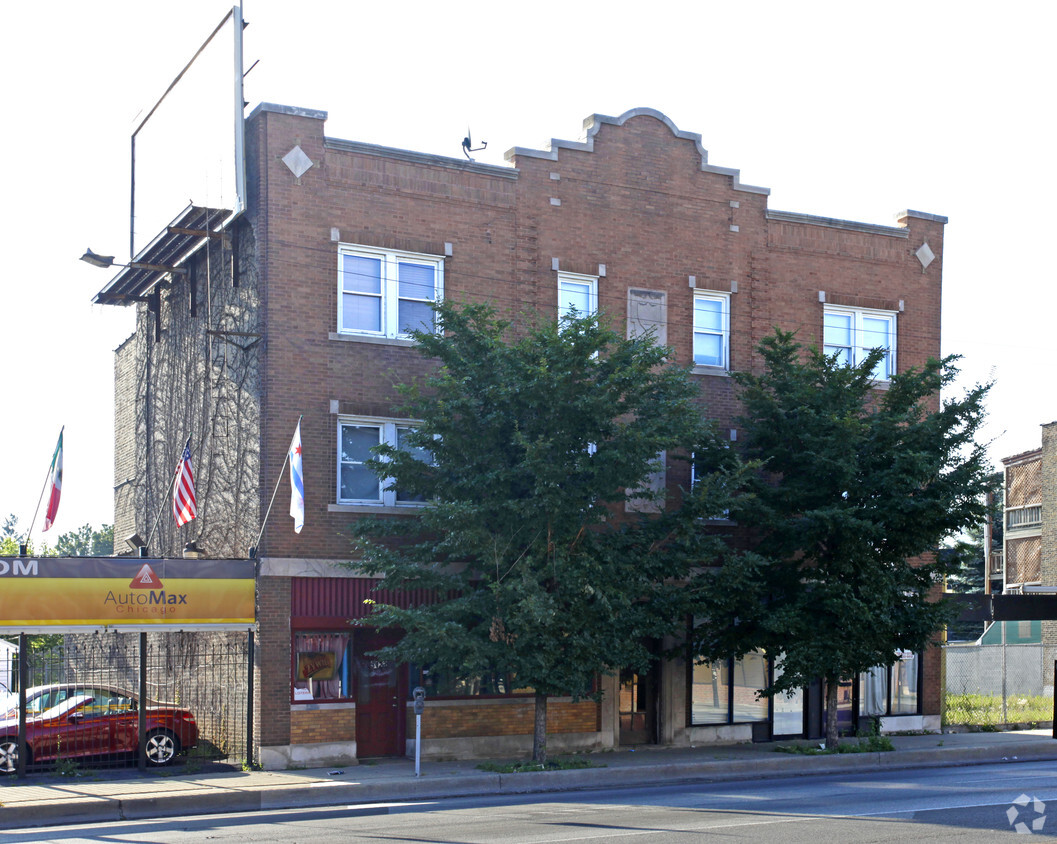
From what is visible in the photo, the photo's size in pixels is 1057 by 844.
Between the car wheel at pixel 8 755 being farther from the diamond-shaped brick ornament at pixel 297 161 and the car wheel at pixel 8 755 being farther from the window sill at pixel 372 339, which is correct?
the diamond-shaped brick ornament at pixel 297 161

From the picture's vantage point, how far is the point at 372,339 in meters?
21.2

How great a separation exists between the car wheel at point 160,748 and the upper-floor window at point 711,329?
40.7 ft

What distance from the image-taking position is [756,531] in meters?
24.3

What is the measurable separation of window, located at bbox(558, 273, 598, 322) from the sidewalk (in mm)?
8555

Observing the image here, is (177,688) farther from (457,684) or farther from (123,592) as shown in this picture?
(457,684)

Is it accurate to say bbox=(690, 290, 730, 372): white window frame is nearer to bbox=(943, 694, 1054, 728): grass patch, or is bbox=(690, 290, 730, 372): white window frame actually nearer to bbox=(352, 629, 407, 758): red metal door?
bbox=(352, 629, 407, 758): red metal door

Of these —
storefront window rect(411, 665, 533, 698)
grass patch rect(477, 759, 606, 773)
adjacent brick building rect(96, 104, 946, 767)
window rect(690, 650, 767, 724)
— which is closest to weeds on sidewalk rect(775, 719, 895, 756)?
window rect(690, 650, 767, 724)

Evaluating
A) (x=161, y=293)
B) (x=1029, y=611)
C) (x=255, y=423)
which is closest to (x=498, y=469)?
(x=255, y=423)

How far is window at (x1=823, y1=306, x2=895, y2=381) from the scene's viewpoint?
84.9 feet

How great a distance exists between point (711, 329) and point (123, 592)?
498 inches

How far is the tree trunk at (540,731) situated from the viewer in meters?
19.7

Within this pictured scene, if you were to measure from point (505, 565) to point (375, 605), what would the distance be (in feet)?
7.17

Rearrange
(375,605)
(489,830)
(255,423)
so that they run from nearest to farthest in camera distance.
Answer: (489,830) < (375,605) < (255,423)

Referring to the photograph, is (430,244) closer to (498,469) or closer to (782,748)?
(498,469)
